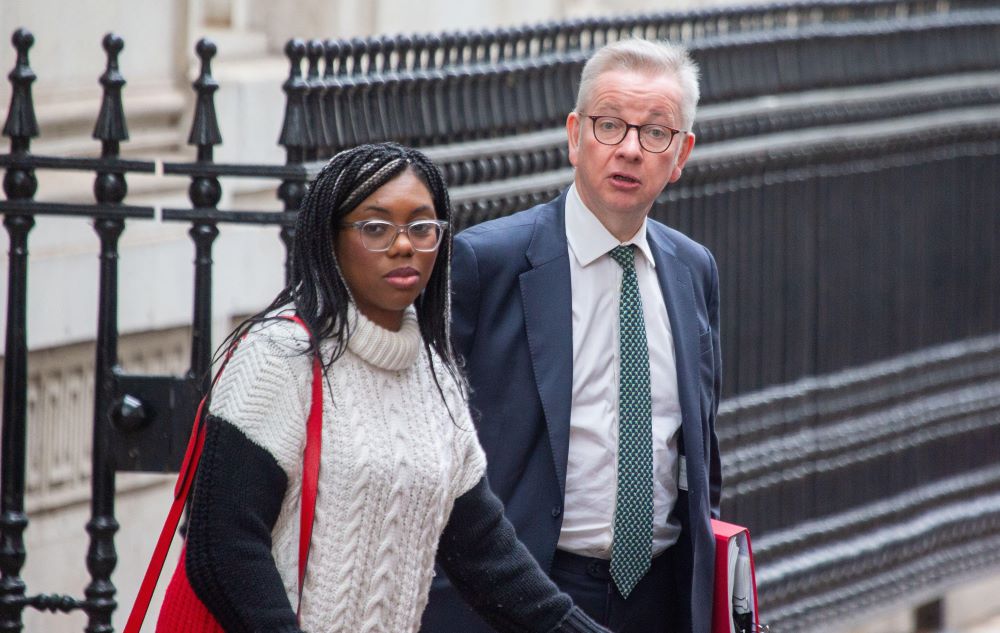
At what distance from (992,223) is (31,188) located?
464 centimetres

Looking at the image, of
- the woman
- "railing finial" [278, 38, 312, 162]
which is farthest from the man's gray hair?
the woman

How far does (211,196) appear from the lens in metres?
4.58

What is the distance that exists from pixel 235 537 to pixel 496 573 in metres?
0.62

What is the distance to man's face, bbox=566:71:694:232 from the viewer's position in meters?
4.04

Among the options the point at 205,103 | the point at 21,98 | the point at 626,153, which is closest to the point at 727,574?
the point at 626,153

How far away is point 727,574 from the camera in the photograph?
407cm

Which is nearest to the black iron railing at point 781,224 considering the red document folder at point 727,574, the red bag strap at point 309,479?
the red document folder at point 727,574

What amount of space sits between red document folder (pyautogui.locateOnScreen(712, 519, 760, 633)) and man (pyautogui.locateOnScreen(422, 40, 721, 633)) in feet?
0.09

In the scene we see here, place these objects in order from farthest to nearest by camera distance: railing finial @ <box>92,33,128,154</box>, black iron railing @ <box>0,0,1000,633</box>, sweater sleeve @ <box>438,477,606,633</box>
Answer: black iron railing @ <box>0,0,1000,633</box>
railing finial @ <box>92,33,128,154</box>
sweater sleeve @ <box>438,477,606,633</box>

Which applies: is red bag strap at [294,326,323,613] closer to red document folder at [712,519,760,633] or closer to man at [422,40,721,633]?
man at [422,40,721,633]

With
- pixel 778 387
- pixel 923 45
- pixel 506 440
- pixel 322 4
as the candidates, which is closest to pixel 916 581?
pixel 778 387

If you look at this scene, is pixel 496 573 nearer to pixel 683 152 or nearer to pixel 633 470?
pixel 633 470

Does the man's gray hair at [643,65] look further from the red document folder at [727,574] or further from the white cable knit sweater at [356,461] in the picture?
the white cable knit sweater at [356,461]

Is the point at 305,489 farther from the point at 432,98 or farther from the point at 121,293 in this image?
the point at 121,293
